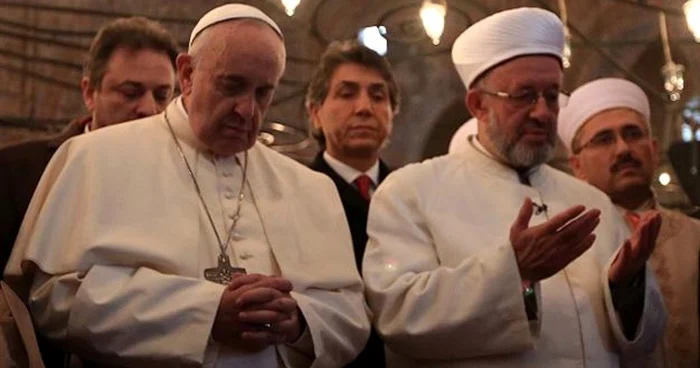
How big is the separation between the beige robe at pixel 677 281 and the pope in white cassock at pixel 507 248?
56cm

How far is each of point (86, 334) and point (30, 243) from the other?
0.37 m

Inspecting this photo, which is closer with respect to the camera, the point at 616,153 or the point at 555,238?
the point at 555,238

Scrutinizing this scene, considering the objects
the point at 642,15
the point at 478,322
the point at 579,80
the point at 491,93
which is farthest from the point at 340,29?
the point at 478,322

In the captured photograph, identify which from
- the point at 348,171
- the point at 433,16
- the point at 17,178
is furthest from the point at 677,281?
the point at 433,16

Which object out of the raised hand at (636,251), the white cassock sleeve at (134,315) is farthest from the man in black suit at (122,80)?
the raised hand at (636,251)

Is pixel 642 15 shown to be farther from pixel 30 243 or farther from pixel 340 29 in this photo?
pixel 30 243

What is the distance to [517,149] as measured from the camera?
150 inches

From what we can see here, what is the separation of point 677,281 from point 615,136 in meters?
0.72

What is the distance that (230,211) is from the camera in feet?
11.1

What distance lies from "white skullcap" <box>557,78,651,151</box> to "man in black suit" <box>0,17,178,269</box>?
188 centimetres

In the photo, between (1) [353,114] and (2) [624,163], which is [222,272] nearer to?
(1) [353,114]

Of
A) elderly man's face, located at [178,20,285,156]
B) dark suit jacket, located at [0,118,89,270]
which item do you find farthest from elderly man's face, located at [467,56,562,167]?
dark suit jacket, located at [0,118,89,270]

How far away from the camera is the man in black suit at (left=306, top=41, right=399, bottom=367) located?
446 centimetres

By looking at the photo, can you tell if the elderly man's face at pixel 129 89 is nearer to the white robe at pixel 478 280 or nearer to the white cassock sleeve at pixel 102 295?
the white cassock sleeve at pixel 102 295
